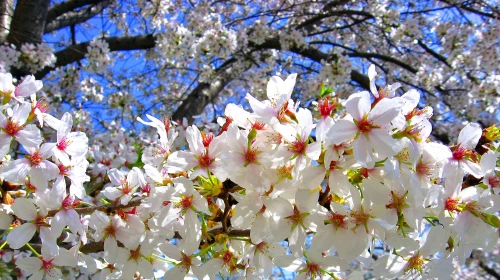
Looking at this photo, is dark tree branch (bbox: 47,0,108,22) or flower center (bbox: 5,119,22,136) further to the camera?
dark tree branch (bbox: 47,0,108,22)

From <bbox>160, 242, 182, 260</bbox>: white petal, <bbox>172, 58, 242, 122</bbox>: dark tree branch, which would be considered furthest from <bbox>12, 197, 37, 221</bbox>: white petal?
<bbox>172, 58, 242, 122</bbox>: dark tree branch

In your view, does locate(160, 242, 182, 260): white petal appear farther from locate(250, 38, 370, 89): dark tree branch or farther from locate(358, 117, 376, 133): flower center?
locate(250, 38, 370, 89): dark tree branch

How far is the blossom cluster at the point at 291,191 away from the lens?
3.22 feet

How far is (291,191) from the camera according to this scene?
1032mm

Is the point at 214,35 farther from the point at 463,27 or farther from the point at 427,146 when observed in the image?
the point at 427,146

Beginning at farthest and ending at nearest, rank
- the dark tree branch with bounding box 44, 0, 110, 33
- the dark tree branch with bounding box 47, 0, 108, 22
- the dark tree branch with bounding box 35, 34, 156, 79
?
the dark tree branch with bounding box 44, 0, 110, 33 → the dark tree branch with bounding box 47, 0, 108, 22 → the dark tree branch with bounding box 35, 34, 156, 79

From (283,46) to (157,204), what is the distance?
478cm

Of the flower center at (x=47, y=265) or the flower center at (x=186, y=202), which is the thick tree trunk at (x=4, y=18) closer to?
the flower center at (x=47, y=265)

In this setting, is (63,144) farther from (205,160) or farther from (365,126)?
(365,126)

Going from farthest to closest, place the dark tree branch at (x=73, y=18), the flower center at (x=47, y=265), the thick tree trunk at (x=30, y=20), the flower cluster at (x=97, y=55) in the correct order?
the dark tree branch at (x=73, y=18) → the flower cluster at (x=97, y=55) → the thick tree trunk at (x=30, y=20) → the flower center at (x=47, y=265)

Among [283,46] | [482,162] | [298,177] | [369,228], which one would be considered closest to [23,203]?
[298,177]

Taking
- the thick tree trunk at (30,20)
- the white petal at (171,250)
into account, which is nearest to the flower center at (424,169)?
the white petal at (171,250)

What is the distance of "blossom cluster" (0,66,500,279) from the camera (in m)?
0.98

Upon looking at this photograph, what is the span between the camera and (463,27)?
551cm
